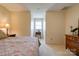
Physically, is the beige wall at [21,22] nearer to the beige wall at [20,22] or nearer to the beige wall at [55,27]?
the beige wall at [20,22]

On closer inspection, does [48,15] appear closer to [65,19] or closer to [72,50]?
[65,19]

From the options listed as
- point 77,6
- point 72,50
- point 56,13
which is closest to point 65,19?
point 56,13

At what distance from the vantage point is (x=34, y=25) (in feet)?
38.4

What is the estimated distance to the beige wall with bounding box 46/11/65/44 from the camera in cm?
736

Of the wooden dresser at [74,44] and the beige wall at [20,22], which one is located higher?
the beige wall at [20,22]

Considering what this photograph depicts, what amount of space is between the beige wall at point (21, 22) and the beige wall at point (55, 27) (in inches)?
49.1

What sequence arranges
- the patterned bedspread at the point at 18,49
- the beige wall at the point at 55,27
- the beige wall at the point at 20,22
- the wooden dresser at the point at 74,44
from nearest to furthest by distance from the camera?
the patterned bedspread at the point at 18,49
the wooden dresser at the point at 74,44
the beige wall at the point at 55,27
the beige wall at the point at 20,22

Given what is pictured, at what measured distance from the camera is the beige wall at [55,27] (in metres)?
7.36

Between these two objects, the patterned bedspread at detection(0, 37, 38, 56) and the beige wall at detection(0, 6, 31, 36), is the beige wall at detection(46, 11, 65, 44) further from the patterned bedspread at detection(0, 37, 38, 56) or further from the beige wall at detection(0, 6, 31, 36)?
the patterned bedspread at detection(0, 37, 38, 56)

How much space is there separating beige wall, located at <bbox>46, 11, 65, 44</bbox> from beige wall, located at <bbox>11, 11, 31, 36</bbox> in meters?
1.25

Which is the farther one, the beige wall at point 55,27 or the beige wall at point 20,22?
the beige wall at point 20,22

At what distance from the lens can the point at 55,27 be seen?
743cm

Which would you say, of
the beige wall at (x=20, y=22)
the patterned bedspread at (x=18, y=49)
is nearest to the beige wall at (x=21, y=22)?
the beige wall at (x=20, y=22)

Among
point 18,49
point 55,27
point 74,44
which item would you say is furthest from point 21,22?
point 18,49
